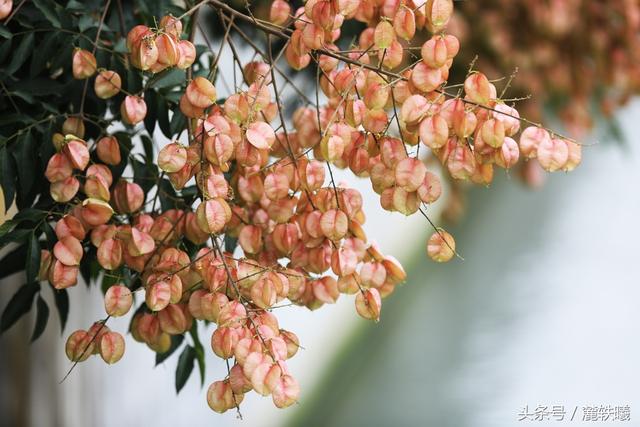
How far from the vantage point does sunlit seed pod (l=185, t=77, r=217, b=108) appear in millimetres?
685

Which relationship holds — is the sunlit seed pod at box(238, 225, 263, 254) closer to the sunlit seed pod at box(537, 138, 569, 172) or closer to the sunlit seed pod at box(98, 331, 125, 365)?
the sunlit seed pod at box(98, 331, 125, 365)

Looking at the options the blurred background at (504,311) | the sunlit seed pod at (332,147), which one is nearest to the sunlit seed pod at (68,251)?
the sunlit seed pod at (332,147)

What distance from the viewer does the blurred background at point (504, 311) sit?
182cm

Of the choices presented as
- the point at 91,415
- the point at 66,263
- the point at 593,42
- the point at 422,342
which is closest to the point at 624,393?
the point at 422,342

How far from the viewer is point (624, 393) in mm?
2229

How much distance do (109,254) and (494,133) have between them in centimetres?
31

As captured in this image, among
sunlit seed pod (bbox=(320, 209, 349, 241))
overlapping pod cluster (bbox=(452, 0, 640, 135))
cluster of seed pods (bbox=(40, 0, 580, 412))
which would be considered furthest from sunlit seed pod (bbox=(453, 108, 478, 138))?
overlapping pod cluster (bbox=(452, 0, 640, 135))

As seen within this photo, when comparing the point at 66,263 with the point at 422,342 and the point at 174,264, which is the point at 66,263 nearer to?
the point at 174,264

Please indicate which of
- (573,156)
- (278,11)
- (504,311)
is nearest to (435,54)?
(573,156)

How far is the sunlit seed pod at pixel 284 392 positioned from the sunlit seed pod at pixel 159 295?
12 cm

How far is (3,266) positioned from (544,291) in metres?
1.95

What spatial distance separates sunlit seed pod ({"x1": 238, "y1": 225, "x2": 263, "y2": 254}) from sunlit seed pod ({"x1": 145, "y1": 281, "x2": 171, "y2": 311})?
89 millimetres

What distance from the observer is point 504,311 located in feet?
8.26

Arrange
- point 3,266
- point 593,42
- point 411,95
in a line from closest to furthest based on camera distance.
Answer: point 411,95
point 3,266
point 593,42
